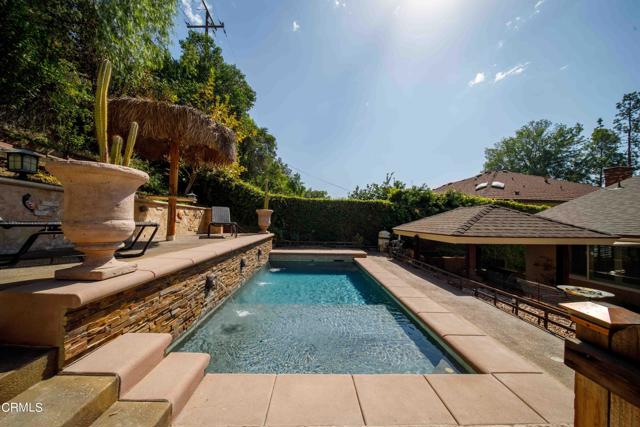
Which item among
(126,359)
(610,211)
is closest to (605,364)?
(126,359)

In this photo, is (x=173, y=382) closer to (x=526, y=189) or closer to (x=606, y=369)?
(x=606, y=369)

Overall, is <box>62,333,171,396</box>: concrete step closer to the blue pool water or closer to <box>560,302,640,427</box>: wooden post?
the blue pool water

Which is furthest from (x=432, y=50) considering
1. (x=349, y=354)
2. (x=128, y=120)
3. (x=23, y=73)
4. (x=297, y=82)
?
(x=23, y=73)

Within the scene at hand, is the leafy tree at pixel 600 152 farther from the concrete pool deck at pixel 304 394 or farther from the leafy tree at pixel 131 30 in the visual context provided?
the leafy tree at pixel 131 30

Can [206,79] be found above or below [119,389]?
above

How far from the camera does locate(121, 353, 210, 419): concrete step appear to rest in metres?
1.78

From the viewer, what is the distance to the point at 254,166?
20.6 m

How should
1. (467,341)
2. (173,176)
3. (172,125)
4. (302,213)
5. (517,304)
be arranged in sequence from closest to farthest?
(467,341) → (517,304) → (172,125) → (173,176) → (302,213)

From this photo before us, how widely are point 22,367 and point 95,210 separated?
3.91 ft

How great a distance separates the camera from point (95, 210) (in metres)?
2.12

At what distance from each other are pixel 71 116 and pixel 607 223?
61.0 ft

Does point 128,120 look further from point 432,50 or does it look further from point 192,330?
point 432,50

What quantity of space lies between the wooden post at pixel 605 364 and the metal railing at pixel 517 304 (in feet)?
8.26

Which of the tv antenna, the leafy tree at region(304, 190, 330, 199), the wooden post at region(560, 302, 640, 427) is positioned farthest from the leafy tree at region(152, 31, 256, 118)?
the wooden post at region(560, 302, 640, 427)
